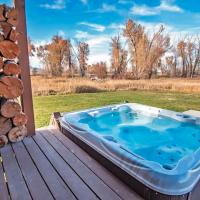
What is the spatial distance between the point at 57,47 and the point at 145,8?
14.1 feet

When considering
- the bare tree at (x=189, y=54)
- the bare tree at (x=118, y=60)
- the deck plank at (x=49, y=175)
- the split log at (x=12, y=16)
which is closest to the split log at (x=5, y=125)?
the deck plank at (x=49, y=175)

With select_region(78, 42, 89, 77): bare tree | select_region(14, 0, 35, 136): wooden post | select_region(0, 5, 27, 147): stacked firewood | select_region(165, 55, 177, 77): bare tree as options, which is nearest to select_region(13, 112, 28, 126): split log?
select_region(0, 5, 27, 147): stacked firewood

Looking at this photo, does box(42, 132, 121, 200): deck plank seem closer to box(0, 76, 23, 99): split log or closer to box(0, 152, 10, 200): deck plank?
box(0, 152, 10, 200): deck plank

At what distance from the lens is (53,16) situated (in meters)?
6.74

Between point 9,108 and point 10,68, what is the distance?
504 mm

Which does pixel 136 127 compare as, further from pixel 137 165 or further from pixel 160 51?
pixel 160 51

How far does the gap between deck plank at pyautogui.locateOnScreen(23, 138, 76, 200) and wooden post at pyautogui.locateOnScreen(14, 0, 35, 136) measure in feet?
1.51

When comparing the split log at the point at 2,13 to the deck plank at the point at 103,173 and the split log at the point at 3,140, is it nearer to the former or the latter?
the split log at the point at 3,140

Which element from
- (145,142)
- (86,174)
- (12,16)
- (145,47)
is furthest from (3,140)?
(145,47)

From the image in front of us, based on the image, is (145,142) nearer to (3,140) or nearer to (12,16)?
(3,140)

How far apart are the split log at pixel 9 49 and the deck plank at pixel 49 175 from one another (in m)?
1.14

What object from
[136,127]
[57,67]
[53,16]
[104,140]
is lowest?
[136,127]


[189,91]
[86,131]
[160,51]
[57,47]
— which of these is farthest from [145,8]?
[86,131]

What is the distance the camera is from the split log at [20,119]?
2.70m
